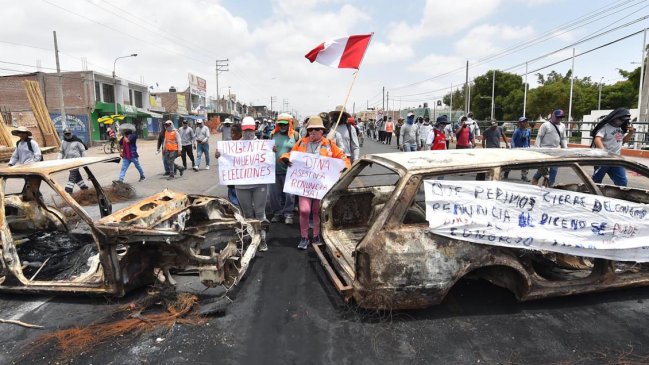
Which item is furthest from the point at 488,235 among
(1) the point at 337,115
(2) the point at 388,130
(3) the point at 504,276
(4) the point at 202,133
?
(2) the point at 388,130

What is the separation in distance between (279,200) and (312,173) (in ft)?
6.51

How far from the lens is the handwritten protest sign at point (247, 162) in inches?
217

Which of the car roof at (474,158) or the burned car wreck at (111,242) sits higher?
the car roof at (474,158)

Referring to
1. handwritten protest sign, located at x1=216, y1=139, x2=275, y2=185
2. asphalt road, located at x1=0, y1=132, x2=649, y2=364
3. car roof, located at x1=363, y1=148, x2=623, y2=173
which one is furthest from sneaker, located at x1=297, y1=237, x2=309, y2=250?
car roof, located at x1=363, y1=148, x2=623, y2=173

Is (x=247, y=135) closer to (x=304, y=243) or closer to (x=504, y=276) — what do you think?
(x=304, y=243)

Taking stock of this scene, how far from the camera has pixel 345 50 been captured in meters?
6.29

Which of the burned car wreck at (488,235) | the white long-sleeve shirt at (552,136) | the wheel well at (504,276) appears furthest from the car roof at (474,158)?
the white long-sleeve shirt at (552,136)

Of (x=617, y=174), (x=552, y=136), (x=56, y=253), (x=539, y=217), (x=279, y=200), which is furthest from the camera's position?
(x=552, y=136)

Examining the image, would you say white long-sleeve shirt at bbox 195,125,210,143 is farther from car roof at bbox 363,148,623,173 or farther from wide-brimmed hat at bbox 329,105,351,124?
car roof at bbox 363,148,623,173

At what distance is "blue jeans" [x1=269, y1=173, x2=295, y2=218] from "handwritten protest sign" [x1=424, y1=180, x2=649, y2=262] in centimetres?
361

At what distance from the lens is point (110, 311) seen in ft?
12.0

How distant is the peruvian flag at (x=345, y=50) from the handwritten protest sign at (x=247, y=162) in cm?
177

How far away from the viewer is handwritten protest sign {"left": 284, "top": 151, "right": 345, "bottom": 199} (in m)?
4.95

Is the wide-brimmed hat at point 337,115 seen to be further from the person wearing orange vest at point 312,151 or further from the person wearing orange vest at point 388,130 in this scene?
the person wearing orange vest at point 388,130
